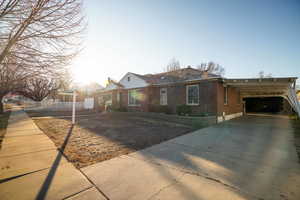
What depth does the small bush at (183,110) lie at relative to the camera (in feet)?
33.6

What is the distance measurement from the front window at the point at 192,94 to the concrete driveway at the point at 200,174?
6.46 m

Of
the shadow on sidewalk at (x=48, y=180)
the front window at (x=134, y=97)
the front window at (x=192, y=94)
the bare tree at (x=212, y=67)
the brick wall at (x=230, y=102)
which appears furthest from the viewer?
the bare tree at (x=212, y=67)

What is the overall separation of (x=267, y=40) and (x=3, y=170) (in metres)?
14.2

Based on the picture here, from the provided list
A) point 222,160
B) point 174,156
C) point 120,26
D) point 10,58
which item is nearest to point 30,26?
point 10,58

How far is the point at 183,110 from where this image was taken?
1046cm

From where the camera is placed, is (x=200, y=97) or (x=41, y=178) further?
(x=200, y=97)

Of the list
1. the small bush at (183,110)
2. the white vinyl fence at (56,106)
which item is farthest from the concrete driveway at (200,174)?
the white vinyl fence at (56,106)

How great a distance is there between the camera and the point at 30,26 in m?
3.29

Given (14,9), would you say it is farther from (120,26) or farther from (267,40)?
(267,40)

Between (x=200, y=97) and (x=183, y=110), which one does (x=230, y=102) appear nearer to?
(x=200, y=97)

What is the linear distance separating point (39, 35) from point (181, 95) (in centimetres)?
967

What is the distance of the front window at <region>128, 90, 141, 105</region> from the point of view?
46.5ft

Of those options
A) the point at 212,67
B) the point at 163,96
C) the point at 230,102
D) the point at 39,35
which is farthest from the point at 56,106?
Answer: the point at 212,67

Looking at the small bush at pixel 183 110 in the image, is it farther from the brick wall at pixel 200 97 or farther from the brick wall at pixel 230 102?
the brick wall at pixel 230 102
